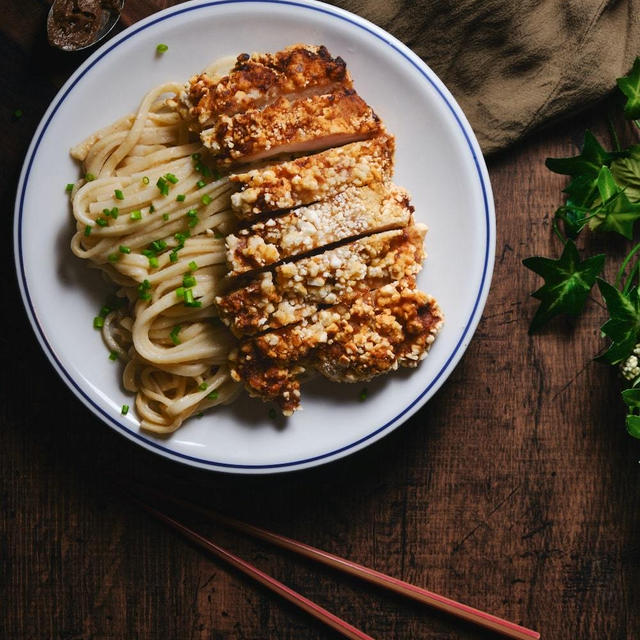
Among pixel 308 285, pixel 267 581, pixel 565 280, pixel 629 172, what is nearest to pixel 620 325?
pixel 565 280

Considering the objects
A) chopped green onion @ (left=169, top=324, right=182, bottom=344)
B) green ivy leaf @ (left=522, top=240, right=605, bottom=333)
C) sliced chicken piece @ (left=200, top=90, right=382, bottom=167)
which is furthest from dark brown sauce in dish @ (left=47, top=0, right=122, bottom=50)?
green ivy leaf @ (left=522, top=240, right=605, bottom=333)

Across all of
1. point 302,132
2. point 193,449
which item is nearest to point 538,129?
point 302,132

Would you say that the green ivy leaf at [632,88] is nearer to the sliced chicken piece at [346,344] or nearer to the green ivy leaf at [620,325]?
the green ivy leaf at [620,325]

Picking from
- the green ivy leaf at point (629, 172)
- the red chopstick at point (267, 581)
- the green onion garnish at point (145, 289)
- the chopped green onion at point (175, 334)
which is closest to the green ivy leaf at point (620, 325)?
the green ivy leaf at point (629, 172)

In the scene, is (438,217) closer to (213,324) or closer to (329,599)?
(213,324)

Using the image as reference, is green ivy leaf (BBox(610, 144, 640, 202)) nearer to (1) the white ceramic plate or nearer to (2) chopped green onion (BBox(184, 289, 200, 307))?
(1) the white ceramic plate

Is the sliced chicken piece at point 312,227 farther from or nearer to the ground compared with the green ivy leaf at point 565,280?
farther from the ground

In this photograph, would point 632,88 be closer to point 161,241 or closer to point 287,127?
point 287,127
